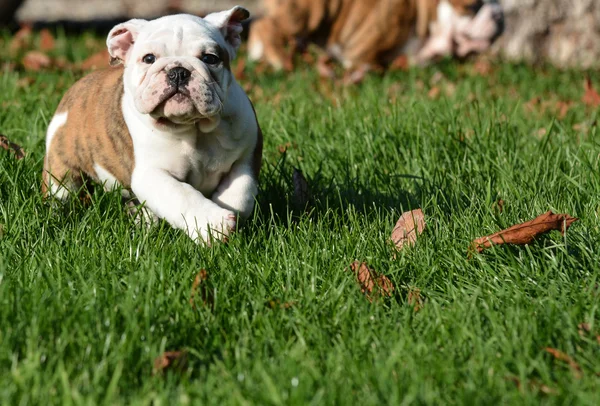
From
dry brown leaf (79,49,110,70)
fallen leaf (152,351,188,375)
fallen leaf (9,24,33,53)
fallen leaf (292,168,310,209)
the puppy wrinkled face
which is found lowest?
fallen leaf (9,24,33,53)

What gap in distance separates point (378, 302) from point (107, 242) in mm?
1037

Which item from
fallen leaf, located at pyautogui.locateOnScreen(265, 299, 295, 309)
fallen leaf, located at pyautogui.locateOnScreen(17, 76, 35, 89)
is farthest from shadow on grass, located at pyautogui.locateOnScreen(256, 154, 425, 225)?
fallen leaf, located at pyautogui.locateOnScreen(17, 76, 35, 89)

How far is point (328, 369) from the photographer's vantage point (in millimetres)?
2168

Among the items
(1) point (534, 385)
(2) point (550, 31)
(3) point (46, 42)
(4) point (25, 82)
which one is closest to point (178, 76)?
(1) point (534, 385)

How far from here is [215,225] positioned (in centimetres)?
298

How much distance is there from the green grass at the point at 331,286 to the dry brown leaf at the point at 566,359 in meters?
0.02

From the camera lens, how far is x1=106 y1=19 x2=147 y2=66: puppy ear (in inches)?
125

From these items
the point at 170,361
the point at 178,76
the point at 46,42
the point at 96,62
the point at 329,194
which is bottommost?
the point at 46,42

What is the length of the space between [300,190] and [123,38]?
3.18 feet

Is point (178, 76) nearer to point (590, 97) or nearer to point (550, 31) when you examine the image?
point (590, 97)

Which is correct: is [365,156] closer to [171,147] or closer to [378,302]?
[171,147]

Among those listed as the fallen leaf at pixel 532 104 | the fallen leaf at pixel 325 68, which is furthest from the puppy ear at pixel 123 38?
the fallen leaf at pixel 325 68

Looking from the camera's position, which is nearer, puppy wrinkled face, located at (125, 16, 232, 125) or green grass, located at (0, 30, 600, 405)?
green grass, located at (0, 30, 600, 405)

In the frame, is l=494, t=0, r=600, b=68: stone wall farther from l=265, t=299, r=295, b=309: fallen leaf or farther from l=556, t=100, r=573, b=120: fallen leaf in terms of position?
l=265, t=299, r=295, b=309: fallen leaf
